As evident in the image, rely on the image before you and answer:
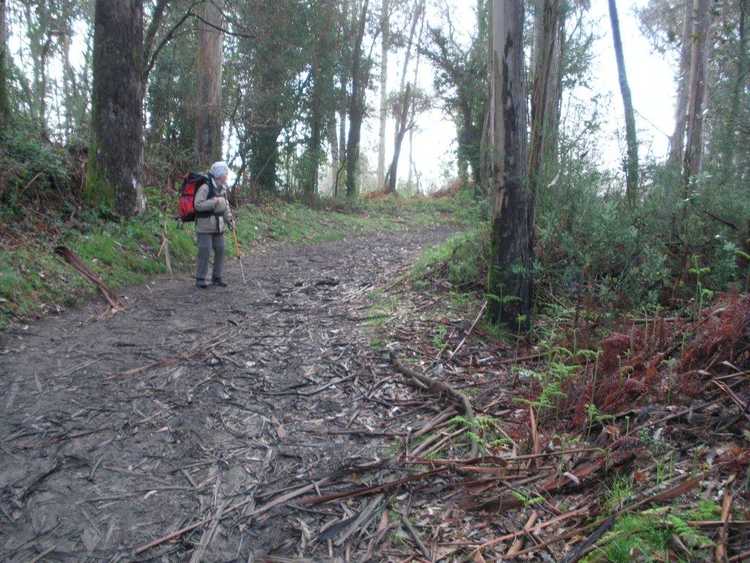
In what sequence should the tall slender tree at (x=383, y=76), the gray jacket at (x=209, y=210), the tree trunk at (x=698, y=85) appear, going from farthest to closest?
the tall slender tree at (x=383, y=76)
the tree trunk at (x=698, y=85)
the gray jacket at (x=209, y=210)

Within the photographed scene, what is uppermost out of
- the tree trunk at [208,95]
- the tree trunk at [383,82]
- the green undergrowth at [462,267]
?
the tree trunk at [383,82]

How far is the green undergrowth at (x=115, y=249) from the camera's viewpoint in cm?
684

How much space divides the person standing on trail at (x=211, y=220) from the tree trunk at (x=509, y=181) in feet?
14.2

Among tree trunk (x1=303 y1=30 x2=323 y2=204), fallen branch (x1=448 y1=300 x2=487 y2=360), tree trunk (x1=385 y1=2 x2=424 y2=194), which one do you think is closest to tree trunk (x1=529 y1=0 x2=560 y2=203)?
fallen branch (x1=448 y1=300 x2=487 y2=360)

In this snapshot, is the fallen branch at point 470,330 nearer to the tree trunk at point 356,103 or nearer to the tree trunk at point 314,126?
the tree trunk at point 314,126

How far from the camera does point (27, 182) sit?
9000 mm

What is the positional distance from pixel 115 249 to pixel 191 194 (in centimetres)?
189

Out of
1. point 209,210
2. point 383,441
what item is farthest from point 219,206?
point 383,441

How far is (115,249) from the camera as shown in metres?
8.95

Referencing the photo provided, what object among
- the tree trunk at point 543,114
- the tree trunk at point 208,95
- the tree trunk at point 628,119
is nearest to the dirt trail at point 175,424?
the tree trunk at point 543,114

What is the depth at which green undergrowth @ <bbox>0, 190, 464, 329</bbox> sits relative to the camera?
6.84 metres

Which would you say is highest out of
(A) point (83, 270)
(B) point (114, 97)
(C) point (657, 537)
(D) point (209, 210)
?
(B) point (114, 97)

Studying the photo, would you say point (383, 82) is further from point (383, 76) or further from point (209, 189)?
point (209, 189)

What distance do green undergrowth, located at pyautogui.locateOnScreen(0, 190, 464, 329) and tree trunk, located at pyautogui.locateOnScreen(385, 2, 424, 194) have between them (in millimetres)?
13562
